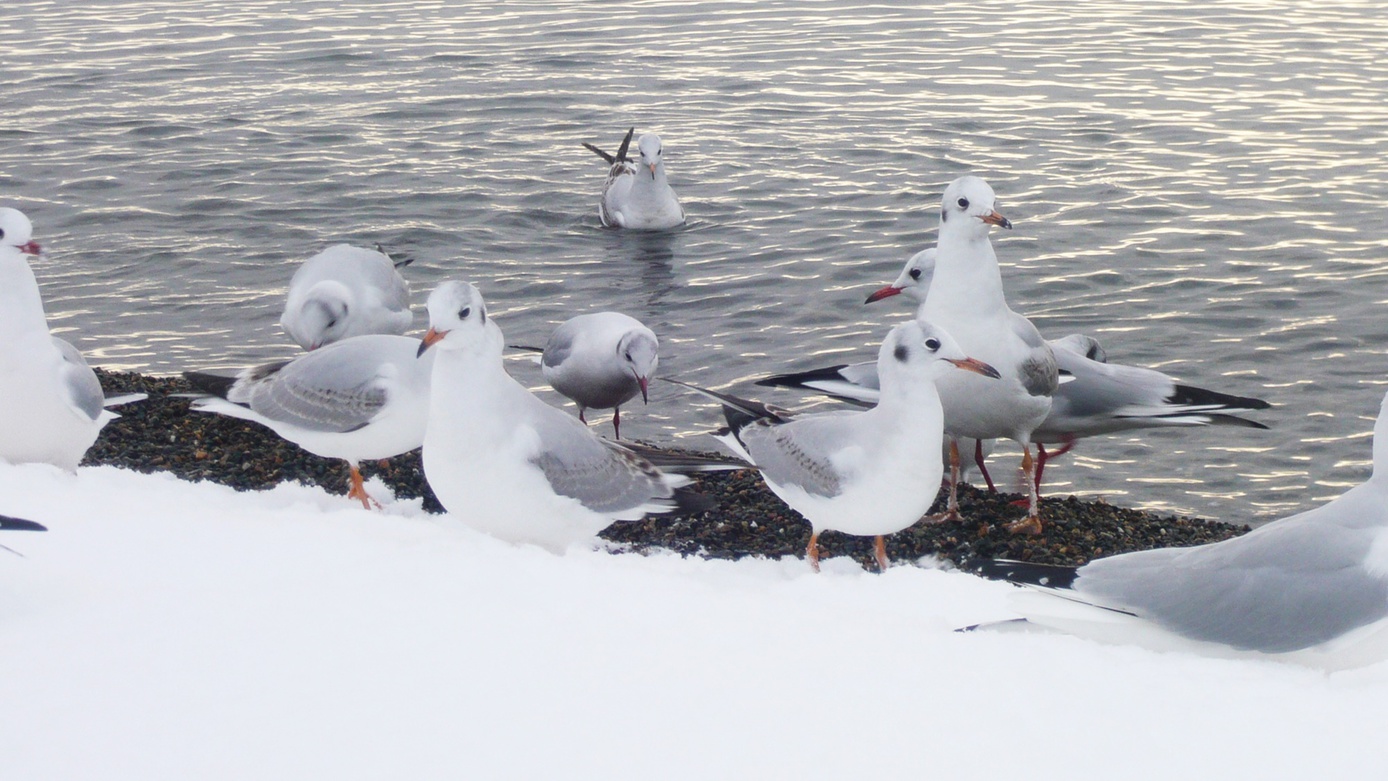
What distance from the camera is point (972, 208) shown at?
6715 millimetres

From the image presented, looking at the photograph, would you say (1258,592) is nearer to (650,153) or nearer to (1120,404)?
(1120,404)

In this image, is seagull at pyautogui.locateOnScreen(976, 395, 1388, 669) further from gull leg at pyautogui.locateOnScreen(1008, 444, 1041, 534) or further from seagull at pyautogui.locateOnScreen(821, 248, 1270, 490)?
seagull at pyautogui.locateOnScreen(821, 248, 1270, 490)

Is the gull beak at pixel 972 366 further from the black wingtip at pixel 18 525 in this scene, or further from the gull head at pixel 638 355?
the black wingtip at pixel 18 525

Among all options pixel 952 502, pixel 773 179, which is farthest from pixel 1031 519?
pixel 773 179

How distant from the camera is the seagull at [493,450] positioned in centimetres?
503

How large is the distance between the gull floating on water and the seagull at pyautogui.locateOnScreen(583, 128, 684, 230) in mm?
6877

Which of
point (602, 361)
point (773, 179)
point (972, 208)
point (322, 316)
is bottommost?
point (773, 179)

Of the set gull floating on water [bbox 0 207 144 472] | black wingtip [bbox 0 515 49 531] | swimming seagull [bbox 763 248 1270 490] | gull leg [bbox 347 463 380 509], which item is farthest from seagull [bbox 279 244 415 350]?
black wingtip [bbox 0 515 49 531]

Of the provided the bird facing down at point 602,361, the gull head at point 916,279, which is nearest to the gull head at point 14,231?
the bird facing down at point 602,361

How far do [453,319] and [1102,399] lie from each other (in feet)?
11.5

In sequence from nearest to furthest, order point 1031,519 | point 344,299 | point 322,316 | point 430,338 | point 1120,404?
point 430,338 < point 1031,519 < point 1120,404 < point 322,316 < point 344,299

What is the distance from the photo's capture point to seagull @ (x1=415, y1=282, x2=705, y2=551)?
503 cm

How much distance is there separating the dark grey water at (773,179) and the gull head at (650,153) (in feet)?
2.03

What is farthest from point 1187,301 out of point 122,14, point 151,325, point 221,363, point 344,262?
point 122,14
